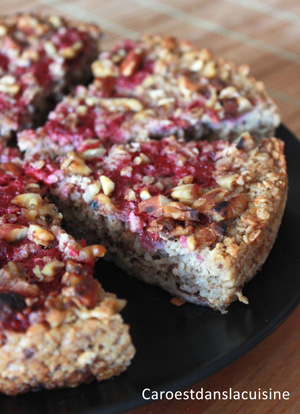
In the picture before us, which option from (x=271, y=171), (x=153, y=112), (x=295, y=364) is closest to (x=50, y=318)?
(x=295, y=364)

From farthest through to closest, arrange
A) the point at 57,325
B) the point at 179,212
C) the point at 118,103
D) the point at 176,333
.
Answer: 1. the point at 118,103
2. the point at 179,212
3. the point at 176,333
4. the point at 57,325

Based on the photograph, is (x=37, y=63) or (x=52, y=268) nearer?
(x=52, y=268)

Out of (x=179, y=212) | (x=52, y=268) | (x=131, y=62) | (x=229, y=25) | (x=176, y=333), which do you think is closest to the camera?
(x=52, y=268)

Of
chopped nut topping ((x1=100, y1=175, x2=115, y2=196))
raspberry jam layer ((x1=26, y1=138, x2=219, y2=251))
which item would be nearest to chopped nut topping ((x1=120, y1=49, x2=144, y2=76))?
raspberry jam layer ((x1=26, y1=138, x2=219, y2=251))

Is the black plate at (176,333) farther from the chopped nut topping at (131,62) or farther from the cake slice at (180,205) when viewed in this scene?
the chopped nut topping at (131,62)

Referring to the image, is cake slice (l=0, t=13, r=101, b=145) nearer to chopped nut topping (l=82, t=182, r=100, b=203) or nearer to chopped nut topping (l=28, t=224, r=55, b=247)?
chopped nut topping (l=82, t=182, r=100, b=203)

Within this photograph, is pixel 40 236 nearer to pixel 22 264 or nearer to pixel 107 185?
pixel 22 264

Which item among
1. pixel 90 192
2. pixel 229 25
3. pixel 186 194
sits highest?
pixel 186 194

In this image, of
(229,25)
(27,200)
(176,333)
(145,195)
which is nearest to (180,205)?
(145,195)
